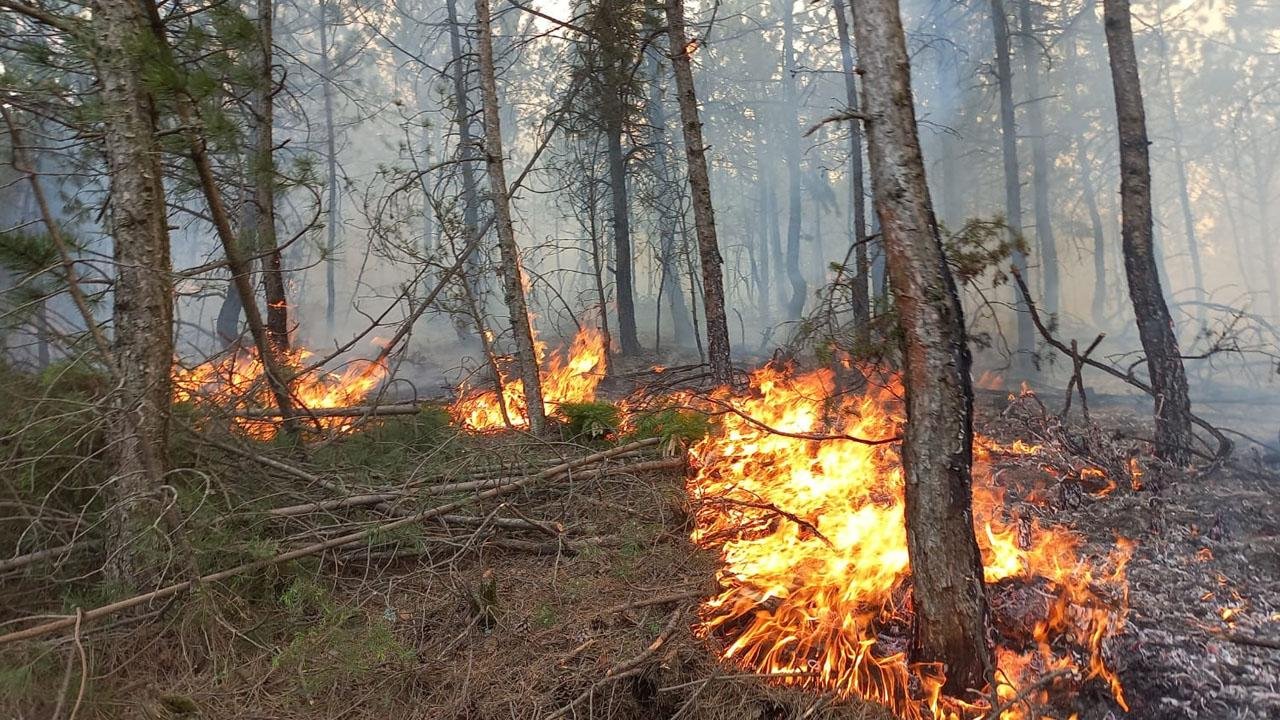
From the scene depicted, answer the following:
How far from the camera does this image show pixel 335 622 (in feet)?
13.6

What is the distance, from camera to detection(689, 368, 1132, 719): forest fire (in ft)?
11.3

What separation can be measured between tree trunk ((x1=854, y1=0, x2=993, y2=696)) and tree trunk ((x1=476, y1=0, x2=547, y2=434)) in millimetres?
4513

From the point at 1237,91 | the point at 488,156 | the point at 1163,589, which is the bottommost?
the point at 1163,589

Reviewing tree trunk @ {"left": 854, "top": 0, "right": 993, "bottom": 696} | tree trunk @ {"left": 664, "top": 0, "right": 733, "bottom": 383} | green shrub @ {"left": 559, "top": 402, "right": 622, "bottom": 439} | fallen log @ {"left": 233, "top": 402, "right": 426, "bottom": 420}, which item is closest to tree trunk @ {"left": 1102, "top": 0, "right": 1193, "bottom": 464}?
tree trunk @ {"left": 664, "top": 0, "right": 733, "bottom": 383}

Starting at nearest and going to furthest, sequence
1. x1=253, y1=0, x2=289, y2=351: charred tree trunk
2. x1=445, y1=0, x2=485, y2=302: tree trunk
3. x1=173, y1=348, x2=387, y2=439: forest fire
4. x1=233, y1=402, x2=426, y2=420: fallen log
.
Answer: x1=173, y1=348, x2=387, y2=439: forest fire, x1=233, y1=402, x2=426, y2=420: fallen log, x1=253, y1=0, x2=289, y2=351: charred tree trunk, x1=445, y1=0, x2=485, y2=302: tree trunk

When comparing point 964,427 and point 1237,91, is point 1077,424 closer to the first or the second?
point 964,427

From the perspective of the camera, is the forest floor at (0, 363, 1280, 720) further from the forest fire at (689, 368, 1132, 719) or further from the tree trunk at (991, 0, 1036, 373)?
the tree trunk at (991, 0, 1036, 373)

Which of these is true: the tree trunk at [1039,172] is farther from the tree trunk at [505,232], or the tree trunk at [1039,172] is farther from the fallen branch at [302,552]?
the fallen branch at [302,552]

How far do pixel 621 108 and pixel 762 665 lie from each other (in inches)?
385

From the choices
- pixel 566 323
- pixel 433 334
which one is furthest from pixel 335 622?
pixel 433 334

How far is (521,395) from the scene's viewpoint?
9266 mm

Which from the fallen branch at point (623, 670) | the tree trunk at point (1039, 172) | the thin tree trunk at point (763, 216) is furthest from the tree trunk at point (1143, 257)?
the thin tree trunk at point (763, 216)

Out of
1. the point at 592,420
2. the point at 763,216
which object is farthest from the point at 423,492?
the point at 763,216

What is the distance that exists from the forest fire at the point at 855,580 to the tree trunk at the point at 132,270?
3654 millimetres
